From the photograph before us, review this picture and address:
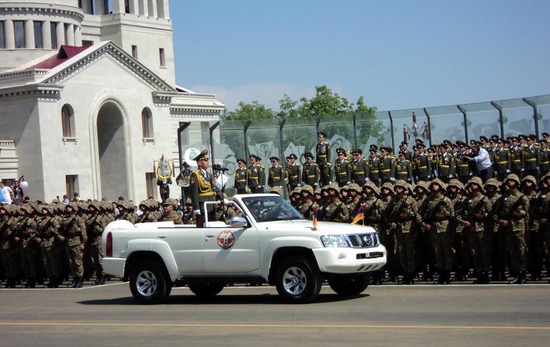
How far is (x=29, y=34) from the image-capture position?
85.2 m

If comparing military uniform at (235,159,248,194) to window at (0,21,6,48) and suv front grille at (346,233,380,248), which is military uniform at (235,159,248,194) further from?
window at (0,21,6,48)

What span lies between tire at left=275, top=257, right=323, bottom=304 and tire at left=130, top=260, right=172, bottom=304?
239 cm

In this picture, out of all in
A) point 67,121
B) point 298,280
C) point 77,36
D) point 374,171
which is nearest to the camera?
point 298,280

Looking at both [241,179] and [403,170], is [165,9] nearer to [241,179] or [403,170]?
[241,179]

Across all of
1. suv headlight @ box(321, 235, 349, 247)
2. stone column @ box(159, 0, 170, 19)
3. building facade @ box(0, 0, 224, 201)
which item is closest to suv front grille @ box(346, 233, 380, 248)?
suv headlight @ box(321, 235, 349, 247)

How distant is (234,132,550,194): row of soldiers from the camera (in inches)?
1194

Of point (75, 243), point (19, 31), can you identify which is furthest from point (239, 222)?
point (19, 31)

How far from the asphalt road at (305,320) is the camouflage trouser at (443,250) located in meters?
0.78

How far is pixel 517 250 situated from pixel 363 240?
3.62m

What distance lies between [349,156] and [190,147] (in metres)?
5.31

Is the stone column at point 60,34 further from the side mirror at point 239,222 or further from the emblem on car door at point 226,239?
the side mirror at point 239,222

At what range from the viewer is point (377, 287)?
2073 centimetres

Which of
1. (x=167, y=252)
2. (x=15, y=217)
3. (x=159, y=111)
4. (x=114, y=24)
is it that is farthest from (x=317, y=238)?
(x=114, y=24)

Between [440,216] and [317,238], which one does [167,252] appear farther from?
[440,216]
